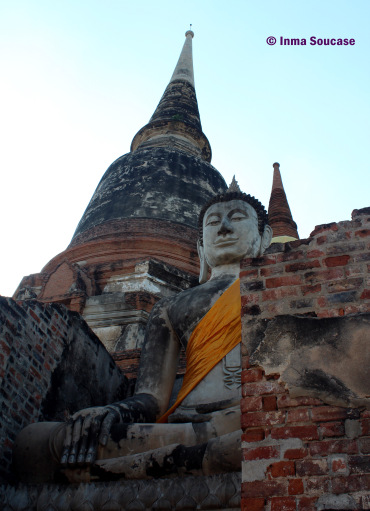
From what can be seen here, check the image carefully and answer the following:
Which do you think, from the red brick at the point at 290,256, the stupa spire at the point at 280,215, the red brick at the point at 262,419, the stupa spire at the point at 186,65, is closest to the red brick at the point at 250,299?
the red brick at the point at 290,256

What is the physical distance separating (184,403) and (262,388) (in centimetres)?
181

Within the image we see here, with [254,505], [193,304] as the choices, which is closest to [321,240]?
[254,505]

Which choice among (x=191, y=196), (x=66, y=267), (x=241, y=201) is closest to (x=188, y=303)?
(x=241, y=201)

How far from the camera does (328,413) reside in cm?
240

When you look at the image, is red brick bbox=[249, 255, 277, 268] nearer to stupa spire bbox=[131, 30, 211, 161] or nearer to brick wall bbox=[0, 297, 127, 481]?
brick wall bbox=[0, 297, 127, 481]

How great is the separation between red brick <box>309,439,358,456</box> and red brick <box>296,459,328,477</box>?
0.12 ft

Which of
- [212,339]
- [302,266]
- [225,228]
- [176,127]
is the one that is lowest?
[302,266]

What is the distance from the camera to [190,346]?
4.67 m

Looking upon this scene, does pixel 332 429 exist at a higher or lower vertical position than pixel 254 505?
higher

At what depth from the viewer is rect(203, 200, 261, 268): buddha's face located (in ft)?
17.7

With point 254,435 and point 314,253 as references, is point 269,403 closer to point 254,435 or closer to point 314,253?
point 254,435

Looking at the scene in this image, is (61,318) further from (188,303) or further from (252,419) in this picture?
(252,419)

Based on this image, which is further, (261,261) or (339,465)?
(261,261)

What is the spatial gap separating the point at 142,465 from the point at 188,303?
5.76ft
